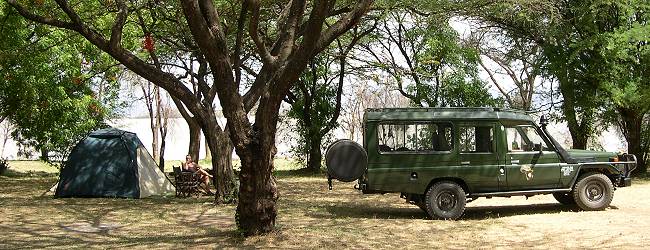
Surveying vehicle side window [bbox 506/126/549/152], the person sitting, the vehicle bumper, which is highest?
vehicle side window [bbox 506/126/549/152]

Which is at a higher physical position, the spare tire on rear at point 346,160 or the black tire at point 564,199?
the spare tire on rear at point 346,160

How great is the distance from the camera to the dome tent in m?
15.2

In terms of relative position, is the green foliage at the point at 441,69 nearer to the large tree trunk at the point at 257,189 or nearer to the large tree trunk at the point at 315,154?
the large tree trunk at the point at 315,154

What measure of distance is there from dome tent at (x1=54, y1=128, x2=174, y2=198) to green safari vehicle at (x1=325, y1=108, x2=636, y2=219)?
21.2ft

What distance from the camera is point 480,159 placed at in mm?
11211

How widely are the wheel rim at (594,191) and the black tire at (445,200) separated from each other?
7.48 feet

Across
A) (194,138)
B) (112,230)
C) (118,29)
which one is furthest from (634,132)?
(112,230)

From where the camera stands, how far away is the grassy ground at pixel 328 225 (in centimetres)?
860

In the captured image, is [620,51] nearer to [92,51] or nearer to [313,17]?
[313,17]

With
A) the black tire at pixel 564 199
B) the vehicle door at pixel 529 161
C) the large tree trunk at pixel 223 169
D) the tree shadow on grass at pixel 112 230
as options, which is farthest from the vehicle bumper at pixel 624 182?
the large tree trunk at pixel 223 169

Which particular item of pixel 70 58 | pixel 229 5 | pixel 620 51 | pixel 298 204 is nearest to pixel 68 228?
pixel 298 204

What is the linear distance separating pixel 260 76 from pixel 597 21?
1453 cm

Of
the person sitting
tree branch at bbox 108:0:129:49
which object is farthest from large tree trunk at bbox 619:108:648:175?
tree branch at bbox 108:0:129:49

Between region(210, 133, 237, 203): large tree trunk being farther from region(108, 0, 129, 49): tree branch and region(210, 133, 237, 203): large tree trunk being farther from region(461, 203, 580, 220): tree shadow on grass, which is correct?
region(461, 203, 580, 220): tree shadow on grass
